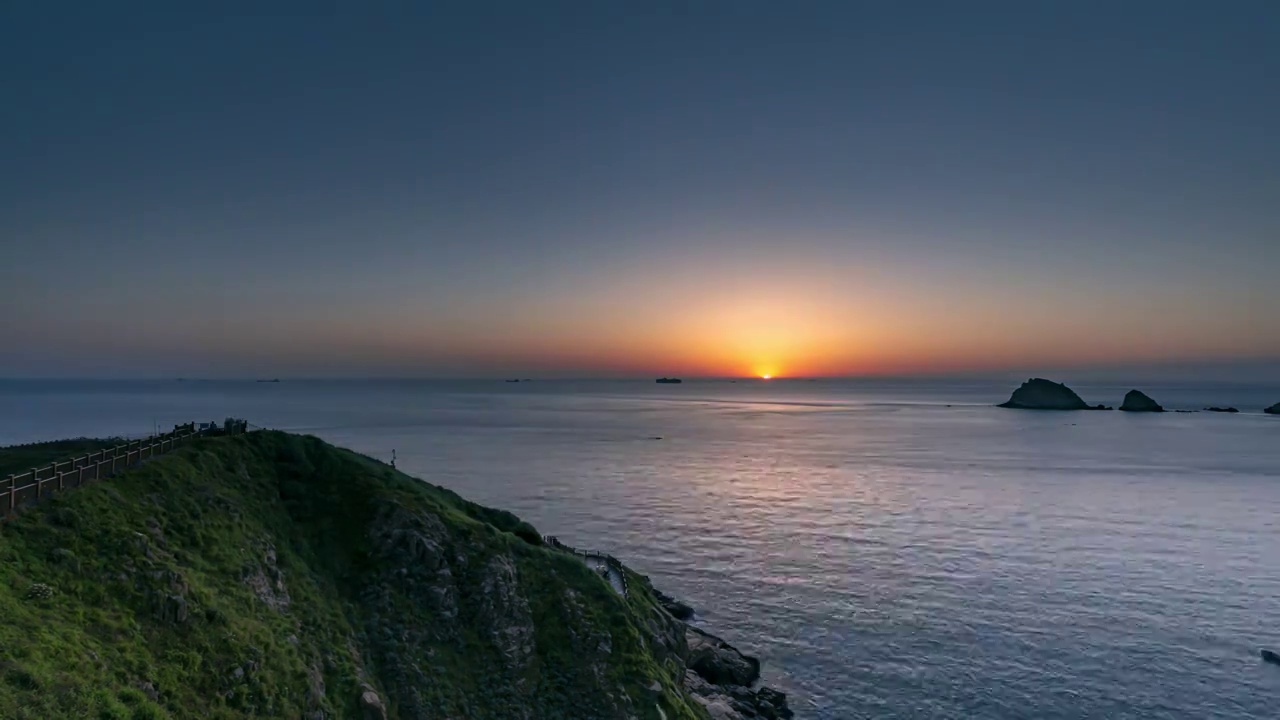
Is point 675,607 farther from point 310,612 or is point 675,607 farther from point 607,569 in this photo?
point 310,612

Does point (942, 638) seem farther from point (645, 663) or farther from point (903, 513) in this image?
point (903, 513)

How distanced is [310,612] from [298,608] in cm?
62

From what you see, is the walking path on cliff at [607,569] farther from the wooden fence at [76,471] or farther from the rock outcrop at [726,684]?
the wooden fence at [76,471]

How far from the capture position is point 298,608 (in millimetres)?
33625

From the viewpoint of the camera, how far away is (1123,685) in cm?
4731

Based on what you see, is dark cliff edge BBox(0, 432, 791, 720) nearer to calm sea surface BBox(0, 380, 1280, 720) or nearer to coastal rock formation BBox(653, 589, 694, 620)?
coastal rock formation BBox(653, 589, 694, 620)

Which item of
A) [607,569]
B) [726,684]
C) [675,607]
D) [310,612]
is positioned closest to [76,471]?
[310,612]

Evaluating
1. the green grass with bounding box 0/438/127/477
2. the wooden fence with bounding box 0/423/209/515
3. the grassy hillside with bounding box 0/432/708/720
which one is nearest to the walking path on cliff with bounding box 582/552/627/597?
the grassy hillside with bounding box 0/432/708/720

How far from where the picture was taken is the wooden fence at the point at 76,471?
28422 millimetres

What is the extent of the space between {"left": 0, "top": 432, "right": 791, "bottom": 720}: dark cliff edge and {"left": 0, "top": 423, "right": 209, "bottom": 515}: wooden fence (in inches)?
39.5

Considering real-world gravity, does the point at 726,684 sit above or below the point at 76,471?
below

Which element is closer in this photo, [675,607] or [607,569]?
[607,569]

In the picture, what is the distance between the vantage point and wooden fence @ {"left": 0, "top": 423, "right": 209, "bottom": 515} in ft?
93.2

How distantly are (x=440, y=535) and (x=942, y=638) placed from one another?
4233cm
